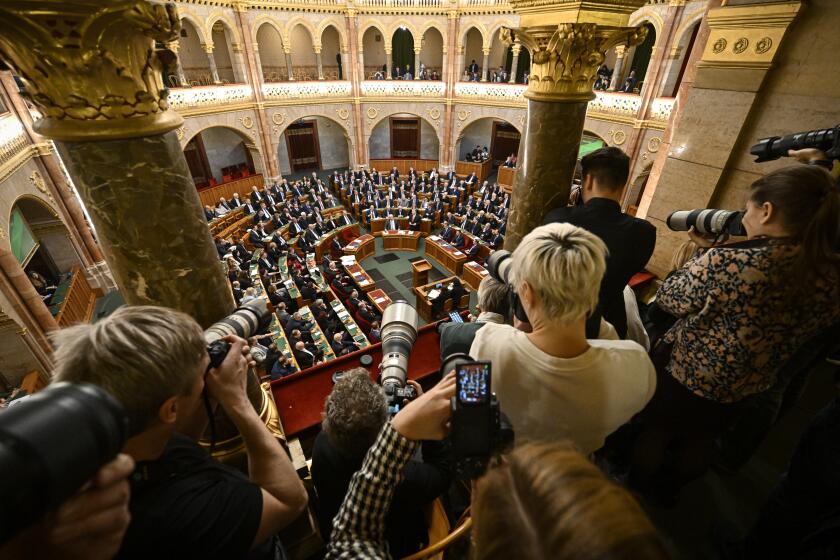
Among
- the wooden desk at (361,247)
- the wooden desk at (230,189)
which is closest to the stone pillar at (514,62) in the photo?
the wooden desk at (361,247)

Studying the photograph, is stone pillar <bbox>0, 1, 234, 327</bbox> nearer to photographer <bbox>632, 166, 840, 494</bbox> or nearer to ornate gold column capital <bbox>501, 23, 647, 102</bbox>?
ornate gold column capital <bbox>501, 23, 647, 102</bbox>

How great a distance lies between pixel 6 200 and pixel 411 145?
17.0m

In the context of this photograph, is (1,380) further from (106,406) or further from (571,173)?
(571,173)

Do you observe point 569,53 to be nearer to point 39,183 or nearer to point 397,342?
point 397,342

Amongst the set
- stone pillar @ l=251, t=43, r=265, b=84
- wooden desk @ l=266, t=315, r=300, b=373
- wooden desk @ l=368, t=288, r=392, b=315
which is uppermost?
stone pillar @ l=251, t=43, r=265, b=84

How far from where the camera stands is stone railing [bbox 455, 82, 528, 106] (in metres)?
15.9

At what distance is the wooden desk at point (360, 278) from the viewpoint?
9.61 m

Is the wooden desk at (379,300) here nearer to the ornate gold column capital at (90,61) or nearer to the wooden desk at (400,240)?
the wooden desk at (400,240)

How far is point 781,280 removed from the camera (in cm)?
163

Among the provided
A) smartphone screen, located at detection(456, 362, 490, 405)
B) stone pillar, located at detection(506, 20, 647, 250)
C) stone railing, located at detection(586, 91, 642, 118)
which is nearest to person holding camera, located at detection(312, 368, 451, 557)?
smartphone screen, located at detection(456, 362, 490, 405)

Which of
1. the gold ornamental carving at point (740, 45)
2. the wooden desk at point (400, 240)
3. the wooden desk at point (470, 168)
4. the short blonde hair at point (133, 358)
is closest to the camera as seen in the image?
the short blonde hair at point (133, 358)

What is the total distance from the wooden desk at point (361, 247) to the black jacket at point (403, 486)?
32.5ft

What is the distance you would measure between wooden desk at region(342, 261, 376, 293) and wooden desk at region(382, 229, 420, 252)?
2284mm

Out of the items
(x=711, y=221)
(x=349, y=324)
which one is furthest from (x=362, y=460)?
(x=349, y=324)
